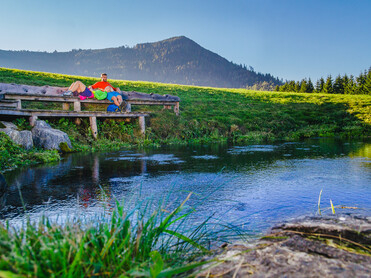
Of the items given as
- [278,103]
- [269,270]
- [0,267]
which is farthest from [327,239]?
[278,103]

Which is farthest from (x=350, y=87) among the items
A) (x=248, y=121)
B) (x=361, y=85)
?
(x=248, y=121)

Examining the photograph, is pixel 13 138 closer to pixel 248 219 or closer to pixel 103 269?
pixel 248 219

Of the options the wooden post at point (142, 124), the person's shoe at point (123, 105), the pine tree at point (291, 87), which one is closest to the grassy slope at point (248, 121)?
the wooden post at point (142, 124)

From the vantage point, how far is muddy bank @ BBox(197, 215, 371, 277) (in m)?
1.66

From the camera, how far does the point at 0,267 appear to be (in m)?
1.41

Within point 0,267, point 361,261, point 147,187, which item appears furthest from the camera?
point 147,187

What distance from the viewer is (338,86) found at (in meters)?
65.2

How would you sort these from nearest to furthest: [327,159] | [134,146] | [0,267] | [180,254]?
[0,267]
[180,254]
[327,159]
[134,146]

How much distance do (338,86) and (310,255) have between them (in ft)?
241

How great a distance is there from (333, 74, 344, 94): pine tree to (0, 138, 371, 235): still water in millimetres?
64859

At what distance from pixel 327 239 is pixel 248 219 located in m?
1.29

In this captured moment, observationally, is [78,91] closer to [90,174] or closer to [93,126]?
[93,126]

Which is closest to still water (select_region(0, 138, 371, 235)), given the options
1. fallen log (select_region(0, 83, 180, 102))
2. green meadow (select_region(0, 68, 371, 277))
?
green meadow (select_region(0, 68, 371, 277))

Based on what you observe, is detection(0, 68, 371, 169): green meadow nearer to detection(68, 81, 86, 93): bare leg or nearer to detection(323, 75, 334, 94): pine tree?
detection(68, 81, 86, 93): bare leg
